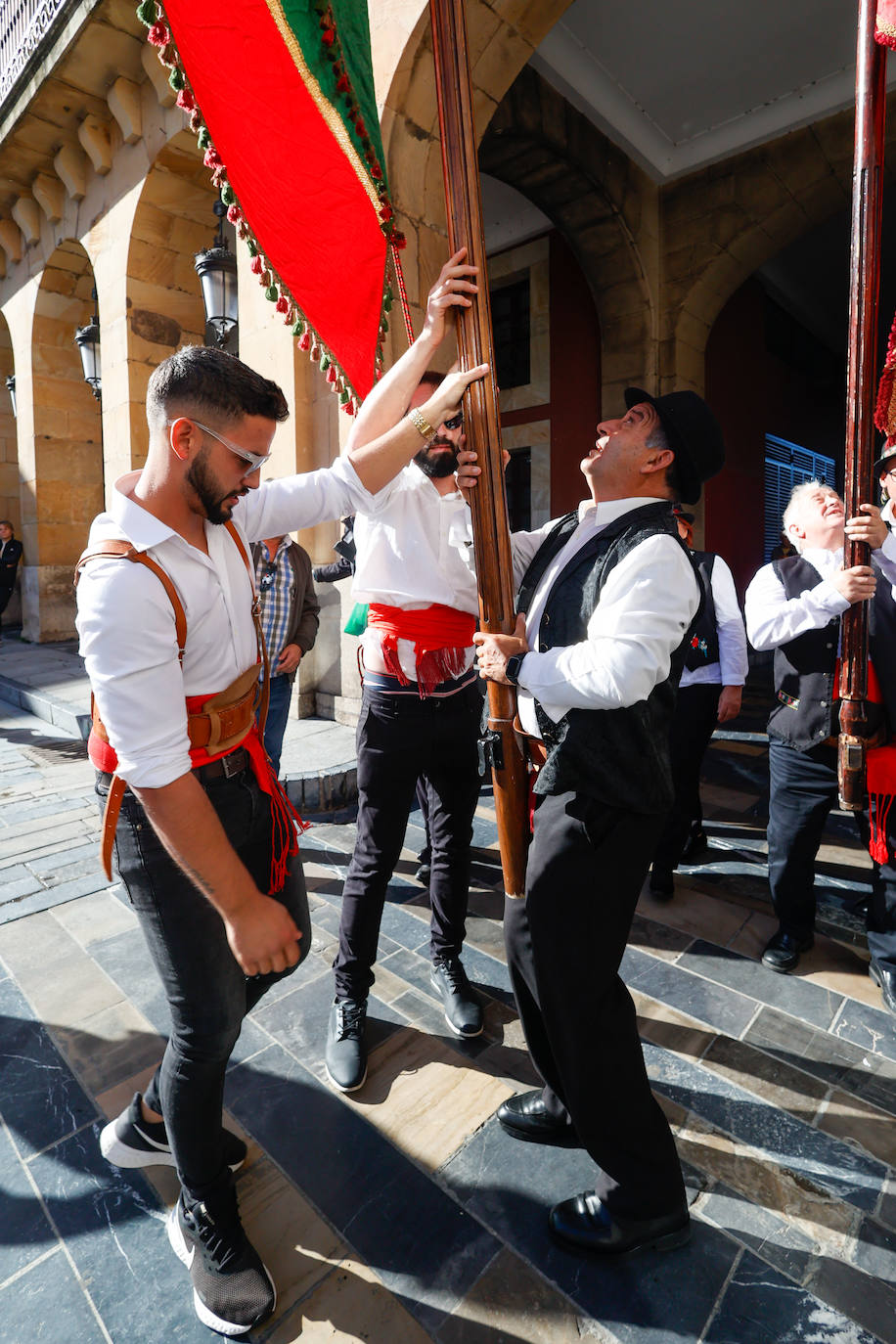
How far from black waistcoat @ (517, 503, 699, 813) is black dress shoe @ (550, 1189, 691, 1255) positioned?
0.96 m

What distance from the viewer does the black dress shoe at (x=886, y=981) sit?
8.16 feet

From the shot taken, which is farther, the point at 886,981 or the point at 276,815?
the point at 886,981

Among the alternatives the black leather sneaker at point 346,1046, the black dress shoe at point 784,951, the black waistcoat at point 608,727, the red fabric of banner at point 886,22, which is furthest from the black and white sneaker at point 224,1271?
the red fabric of banner at point 886,22

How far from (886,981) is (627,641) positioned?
2.10 m

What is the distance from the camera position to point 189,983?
56.0 inches

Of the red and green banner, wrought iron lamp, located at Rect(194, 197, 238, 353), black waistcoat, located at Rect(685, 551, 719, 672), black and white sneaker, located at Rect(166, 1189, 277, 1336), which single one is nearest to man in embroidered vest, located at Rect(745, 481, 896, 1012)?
black waistcoat, located at Rect(685, 551, 719, 672)

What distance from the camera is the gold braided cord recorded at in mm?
1630

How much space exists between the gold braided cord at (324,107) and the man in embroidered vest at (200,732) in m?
0.61

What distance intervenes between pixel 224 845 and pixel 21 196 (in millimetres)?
11844

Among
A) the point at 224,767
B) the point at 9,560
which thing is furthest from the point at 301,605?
the point at 9,560

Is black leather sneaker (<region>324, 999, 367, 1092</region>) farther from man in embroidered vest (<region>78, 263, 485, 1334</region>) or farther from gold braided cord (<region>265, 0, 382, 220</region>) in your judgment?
gold braided cord (<region>265, 0, 382, 220</region>)

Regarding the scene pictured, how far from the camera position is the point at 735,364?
976 cm

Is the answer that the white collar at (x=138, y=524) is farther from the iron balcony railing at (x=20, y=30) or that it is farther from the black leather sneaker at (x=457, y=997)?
the iron balcony railing at (x=20, y=30)

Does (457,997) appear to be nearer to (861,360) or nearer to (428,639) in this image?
(428,639)
